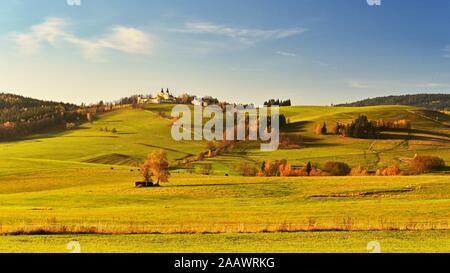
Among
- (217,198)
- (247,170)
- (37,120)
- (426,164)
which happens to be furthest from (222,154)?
(37,120)

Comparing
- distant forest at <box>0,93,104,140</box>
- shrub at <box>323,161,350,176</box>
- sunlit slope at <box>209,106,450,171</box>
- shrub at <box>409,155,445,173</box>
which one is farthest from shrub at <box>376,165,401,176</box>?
distant forest at <box>0,93,104,140</box>

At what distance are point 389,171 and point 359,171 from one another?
19.6 ft

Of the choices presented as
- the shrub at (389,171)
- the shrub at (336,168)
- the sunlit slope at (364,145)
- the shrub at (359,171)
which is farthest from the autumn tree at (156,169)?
the shrub at (389,171)

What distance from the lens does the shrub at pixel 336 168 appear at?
358 ft

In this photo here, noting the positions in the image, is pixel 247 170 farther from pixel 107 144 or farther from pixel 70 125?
pixel 70 125

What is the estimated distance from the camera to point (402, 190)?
209ft

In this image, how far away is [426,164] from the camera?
110m

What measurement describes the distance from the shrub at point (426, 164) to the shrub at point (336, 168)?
514 inches

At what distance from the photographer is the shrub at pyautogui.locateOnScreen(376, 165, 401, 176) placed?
4139 inches

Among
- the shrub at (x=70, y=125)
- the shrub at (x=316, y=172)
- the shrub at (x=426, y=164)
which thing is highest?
the shrub at (x=70, y=125)

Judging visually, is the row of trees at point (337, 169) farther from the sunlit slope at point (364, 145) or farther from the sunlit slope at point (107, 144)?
the sunlit slope at point (107, 144)
